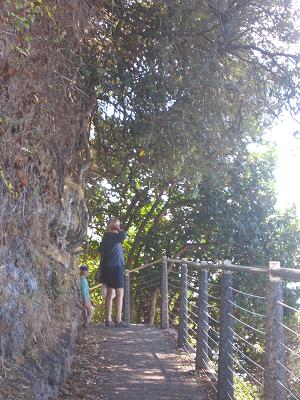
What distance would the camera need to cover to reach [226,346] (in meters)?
5.37

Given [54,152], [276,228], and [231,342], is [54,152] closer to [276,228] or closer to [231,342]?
[231,342]

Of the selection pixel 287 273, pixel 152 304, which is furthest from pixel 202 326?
pixel 152 304

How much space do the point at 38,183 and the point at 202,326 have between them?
2330mm

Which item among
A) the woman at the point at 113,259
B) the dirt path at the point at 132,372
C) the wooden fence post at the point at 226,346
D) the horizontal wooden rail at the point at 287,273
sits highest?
the woman at the point at 113,259

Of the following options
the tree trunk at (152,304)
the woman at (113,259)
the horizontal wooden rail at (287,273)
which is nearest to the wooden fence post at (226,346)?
the horizontal wooden rail at (287,273)

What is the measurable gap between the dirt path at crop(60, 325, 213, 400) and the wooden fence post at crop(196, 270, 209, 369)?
0.58ft

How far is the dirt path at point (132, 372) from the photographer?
5785 millimetres

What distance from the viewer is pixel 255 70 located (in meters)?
8.27

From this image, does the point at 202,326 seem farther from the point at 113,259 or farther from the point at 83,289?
the point at 113,259

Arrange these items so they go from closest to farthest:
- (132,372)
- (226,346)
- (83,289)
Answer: (226,346), (132,372), (83,289)

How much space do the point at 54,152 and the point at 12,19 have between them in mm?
2206

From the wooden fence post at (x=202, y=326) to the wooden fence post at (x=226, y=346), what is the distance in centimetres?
98

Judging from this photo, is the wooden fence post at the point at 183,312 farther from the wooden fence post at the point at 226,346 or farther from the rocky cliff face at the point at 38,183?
the wooden fence post at the point at 226,346

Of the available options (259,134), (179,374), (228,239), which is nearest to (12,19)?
(179,374)
